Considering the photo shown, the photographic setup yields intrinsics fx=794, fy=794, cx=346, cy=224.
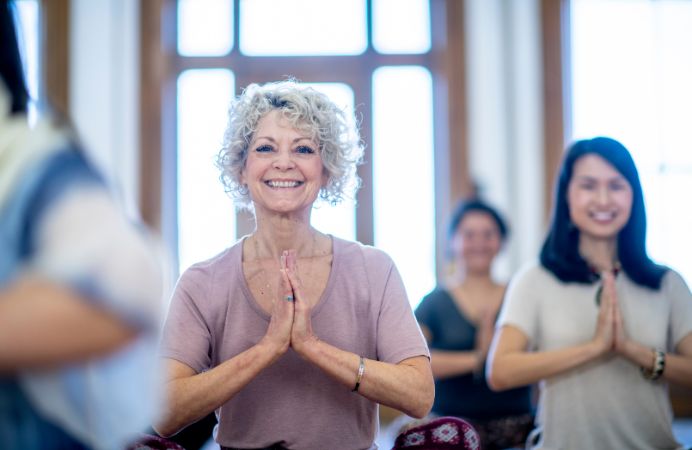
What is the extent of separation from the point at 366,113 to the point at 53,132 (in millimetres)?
3970

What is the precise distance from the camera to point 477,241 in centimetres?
350

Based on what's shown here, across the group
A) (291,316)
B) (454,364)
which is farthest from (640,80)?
(291,316)

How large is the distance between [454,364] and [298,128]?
150cm

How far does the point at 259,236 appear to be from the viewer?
200 cm

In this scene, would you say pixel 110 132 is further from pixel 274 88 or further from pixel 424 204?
pixel 274 88

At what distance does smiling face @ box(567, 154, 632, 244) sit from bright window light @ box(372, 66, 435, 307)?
99.4 inches

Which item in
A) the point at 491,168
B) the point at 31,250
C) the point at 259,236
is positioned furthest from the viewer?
the point at 491,168

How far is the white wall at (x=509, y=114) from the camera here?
185 inches

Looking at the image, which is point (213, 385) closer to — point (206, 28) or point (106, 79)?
point (106, 79)

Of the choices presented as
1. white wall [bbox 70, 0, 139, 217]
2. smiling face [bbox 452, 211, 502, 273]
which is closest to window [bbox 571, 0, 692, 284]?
smiling face [bbox 452, 211, 502, 273]

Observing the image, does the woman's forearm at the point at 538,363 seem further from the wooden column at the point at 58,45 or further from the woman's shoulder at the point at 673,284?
the wooden column at the point at 58,45

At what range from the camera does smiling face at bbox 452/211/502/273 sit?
3.48 m

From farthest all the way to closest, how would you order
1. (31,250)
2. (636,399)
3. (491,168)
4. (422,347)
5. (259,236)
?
(491,168), (636,399), (259,236), (422,347), (31,250)

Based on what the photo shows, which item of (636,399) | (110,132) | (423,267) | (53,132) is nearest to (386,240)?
(423,267)
